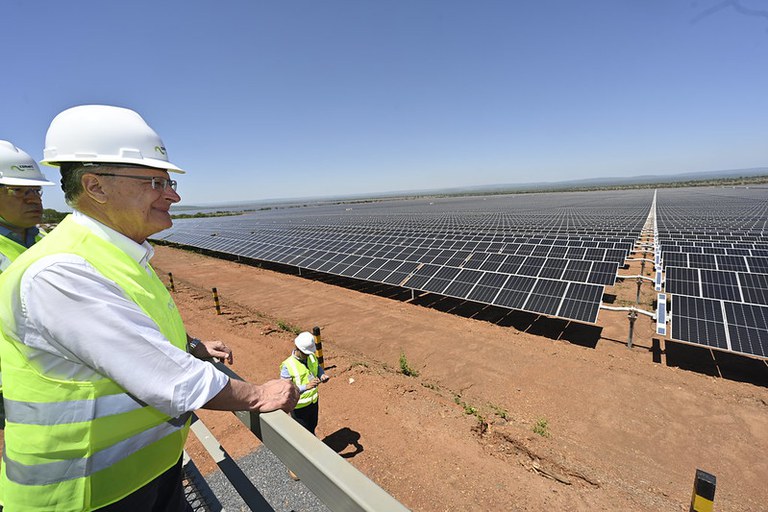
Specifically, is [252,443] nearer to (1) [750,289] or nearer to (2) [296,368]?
(2) [296,368]

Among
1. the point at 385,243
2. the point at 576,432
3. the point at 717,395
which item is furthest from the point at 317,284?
the point at 717,395

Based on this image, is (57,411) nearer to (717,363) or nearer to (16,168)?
(16,168)

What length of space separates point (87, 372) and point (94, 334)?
168 millimetres

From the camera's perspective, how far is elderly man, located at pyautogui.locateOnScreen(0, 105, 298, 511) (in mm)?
1030

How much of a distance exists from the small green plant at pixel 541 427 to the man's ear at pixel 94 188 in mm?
5967

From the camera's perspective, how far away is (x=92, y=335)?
1.02m

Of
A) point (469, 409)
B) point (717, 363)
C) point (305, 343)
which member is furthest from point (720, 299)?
point (305, 343)

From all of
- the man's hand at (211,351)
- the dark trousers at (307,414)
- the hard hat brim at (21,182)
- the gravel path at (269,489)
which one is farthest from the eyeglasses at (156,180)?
the dark trousers at (307,414)

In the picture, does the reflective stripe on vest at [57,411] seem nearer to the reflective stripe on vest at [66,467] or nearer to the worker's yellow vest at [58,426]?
the worker's yellow vest at [58,426]

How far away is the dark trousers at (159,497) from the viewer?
121 centimetres

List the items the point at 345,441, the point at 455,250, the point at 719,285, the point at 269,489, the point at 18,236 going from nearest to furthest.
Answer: the point at 18,236 < the point at 269,489 < the point at 345,441 < the point at 719,285 < the point at 455,250

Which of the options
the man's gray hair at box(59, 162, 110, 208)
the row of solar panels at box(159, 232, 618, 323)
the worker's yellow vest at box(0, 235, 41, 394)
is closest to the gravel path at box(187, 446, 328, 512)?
the worker's yellow vest at box(0, 235, 41, 394)

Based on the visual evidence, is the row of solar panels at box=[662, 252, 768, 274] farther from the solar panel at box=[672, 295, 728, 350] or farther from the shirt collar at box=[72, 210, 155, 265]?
the shirt collar at box=[72, 210, 155, 265]

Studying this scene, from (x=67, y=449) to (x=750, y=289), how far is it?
A: 516 inches
